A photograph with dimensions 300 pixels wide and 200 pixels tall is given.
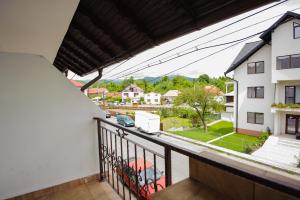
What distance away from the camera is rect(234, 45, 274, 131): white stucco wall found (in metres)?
9.64

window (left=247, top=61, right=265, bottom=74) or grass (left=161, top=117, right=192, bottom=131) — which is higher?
window (left=247, top=61, right=265, bottom=74)

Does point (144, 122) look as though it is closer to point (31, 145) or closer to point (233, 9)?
point (31, 145)

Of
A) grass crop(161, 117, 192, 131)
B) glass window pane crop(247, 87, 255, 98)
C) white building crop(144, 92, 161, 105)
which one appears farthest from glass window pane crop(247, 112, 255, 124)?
white building crop(144, 92, 161, 105)

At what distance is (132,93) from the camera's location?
38.0 meters

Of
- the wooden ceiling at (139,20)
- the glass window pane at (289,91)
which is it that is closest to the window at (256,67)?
the glass window pane at (289,91)

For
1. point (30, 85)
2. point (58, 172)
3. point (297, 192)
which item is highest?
point (30, 85)

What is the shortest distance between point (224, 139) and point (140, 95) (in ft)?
95.9

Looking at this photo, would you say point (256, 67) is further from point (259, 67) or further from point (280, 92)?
point (280, 92)

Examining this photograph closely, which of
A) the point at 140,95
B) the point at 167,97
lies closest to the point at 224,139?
the point at 167,97

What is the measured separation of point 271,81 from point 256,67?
4.54ft

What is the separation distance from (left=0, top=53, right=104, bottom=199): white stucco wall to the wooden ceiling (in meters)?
0.74

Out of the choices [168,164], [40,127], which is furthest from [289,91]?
[40,127]

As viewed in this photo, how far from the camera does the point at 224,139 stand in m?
10.2

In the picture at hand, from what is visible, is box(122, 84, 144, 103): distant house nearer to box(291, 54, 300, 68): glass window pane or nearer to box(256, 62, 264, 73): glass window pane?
box(256, 62, 264, 73): glass window pane
